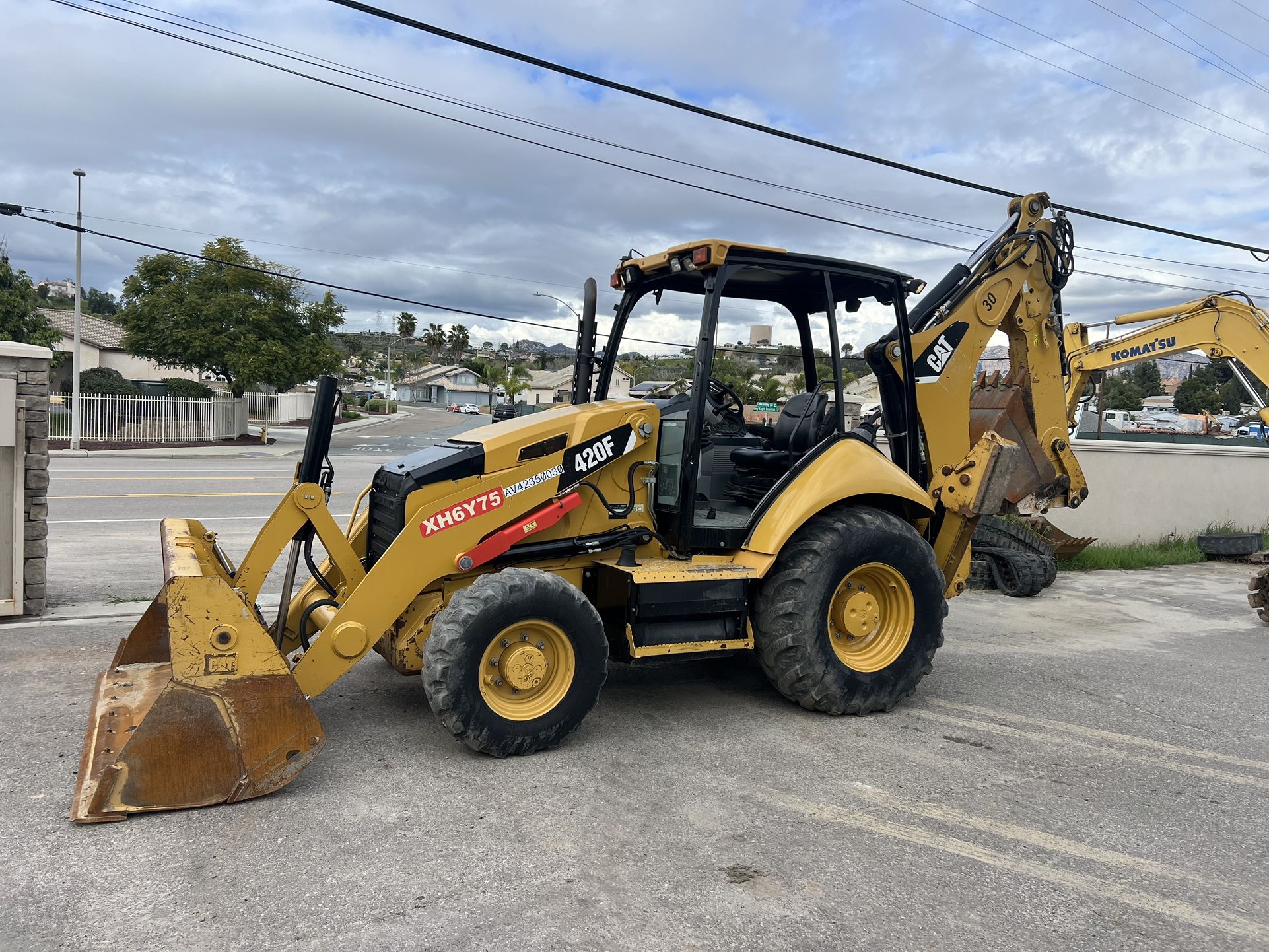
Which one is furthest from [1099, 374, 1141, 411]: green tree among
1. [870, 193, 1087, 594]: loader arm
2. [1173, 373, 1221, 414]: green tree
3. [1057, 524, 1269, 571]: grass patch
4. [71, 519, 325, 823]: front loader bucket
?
[71, 519, 325, 823]: front loader bucket

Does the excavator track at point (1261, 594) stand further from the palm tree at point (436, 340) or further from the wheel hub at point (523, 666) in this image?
the palm tree at point (436, 340)

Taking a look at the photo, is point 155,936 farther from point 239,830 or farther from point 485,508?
point 485,508

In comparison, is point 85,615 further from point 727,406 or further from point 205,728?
point 727,406

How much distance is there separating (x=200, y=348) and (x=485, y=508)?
92.2 feet

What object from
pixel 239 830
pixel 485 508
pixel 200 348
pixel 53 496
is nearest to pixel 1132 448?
pixel 485 508

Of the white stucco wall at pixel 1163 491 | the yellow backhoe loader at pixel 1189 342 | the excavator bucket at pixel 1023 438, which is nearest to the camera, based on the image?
the excavator bucket at pixel 1023 438

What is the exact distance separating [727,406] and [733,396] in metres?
0.08

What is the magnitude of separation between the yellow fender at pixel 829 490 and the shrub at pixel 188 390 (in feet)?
99.8

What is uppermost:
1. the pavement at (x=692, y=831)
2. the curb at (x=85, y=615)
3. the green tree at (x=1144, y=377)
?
the green tree at (x=1144, y=377)

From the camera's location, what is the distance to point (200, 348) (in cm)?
2942

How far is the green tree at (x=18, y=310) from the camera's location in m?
28.5

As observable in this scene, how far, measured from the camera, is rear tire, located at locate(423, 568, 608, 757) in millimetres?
4355

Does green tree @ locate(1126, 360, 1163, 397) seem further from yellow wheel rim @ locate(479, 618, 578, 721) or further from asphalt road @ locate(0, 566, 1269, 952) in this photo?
yellow wheel rim @ locate(479, 618, 578, 721)

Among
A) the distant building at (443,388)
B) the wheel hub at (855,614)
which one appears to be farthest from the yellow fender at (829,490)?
the distant building at (443,388)
